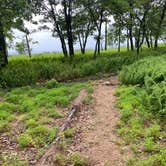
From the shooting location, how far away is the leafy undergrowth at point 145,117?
21.0 feet

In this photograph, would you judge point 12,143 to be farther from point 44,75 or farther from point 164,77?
point 44,75

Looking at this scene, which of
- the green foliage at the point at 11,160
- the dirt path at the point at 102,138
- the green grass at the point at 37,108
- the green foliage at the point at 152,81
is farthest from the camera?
the green foliage at the point at 152,81

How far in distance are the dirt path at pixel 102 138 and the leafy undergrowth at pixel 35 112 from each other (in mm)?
529

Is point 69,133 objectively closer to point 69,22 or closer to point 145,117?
point 145,117

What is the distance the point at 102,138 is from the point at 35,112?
99.8 inches

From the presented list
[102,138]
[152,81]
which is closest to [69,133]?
[102,138]

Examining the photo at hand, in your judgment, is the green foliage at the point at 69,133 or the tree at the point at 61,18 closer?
the green foliage at the point at 69,133

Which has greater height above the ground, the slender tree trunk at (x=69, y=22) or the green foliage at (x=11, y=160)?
the slender tree trunk at (x=69, y=22)

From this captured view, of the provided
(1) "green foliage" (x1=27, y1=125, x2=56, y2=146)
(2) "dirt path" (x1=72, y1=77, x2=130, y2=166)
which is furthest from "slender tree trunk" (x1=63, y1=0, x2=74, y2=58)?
(1) "green foliage" (x1=27, y1=125, x2=56, y2=146)

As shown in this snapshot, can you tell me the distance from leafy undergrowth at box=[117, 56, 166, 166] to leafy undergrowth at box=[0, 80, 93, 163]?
1388mm

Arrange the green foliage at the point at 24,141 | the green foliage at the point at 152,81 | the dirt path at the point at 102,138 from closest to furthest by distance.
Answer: the dirt path at the point at 102,138 < the green foliage at the point at 24,141 < the green foliage at the point at 152,81

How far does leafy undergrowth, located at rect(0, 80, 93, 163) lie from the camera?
739cm

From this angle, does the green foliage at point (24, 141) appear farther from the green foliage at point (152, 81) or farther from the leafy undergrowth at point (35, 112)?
the green foliage at point (152, 81)

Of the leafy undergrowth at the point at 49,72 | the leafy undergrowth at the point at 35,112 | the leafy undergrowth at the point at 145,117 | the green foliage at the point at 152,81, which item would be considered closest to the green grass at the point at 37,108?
the leafy undergrowth at the point at 35,112
